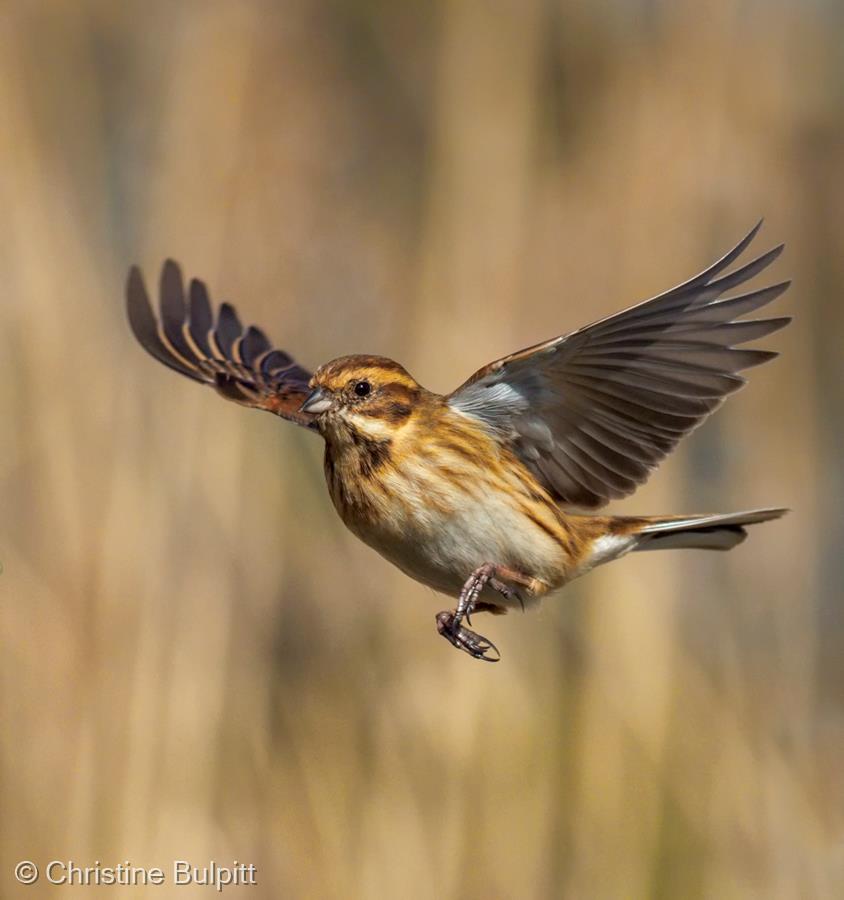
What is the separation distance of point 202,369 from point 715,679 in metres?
1.78

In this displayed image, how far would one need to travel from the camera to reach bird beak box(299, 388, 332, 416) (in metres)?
3.25

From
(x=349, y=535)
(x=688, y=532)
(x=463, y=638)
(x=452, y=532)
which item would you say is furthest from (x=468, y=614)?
(x=349, y=535)

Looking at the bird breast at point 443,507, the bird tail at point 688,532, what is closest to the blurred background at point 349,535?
the bird tail at point 688,532

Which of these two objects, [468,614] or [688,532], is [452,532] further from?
[688,532]

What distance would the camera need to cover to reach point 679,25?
5.00 metres

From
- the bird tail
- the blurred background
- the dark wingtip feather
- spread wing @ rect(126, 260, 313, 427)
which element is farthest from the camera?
the blurred background

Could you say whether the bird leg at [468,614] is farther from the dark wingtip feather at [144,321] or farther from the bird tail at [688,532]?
the dark wingtip feather at [144,321]

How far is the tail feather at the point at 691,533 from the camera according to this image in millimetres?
3531

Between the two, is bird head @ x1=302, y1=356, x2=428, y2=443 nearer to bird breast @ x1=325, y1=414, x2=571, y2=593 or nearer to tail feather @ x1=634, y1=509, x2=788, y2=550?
bird breast @ x1=325, y1=414, x2=571, y2=593

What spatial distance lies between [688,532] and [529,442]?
0.45m

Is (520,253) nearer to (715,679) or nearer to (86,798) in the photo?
(715,679)

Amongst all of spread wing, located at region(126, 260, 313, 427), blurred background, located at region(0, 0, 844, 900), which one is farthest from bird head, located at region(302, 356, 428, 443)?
blurred background, located at region(0, 0, 844, 900)

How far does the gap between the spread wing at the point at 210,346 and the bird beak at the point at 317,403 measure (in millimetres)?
250

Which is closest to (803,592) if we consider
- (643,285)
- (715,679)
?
(715,679)
